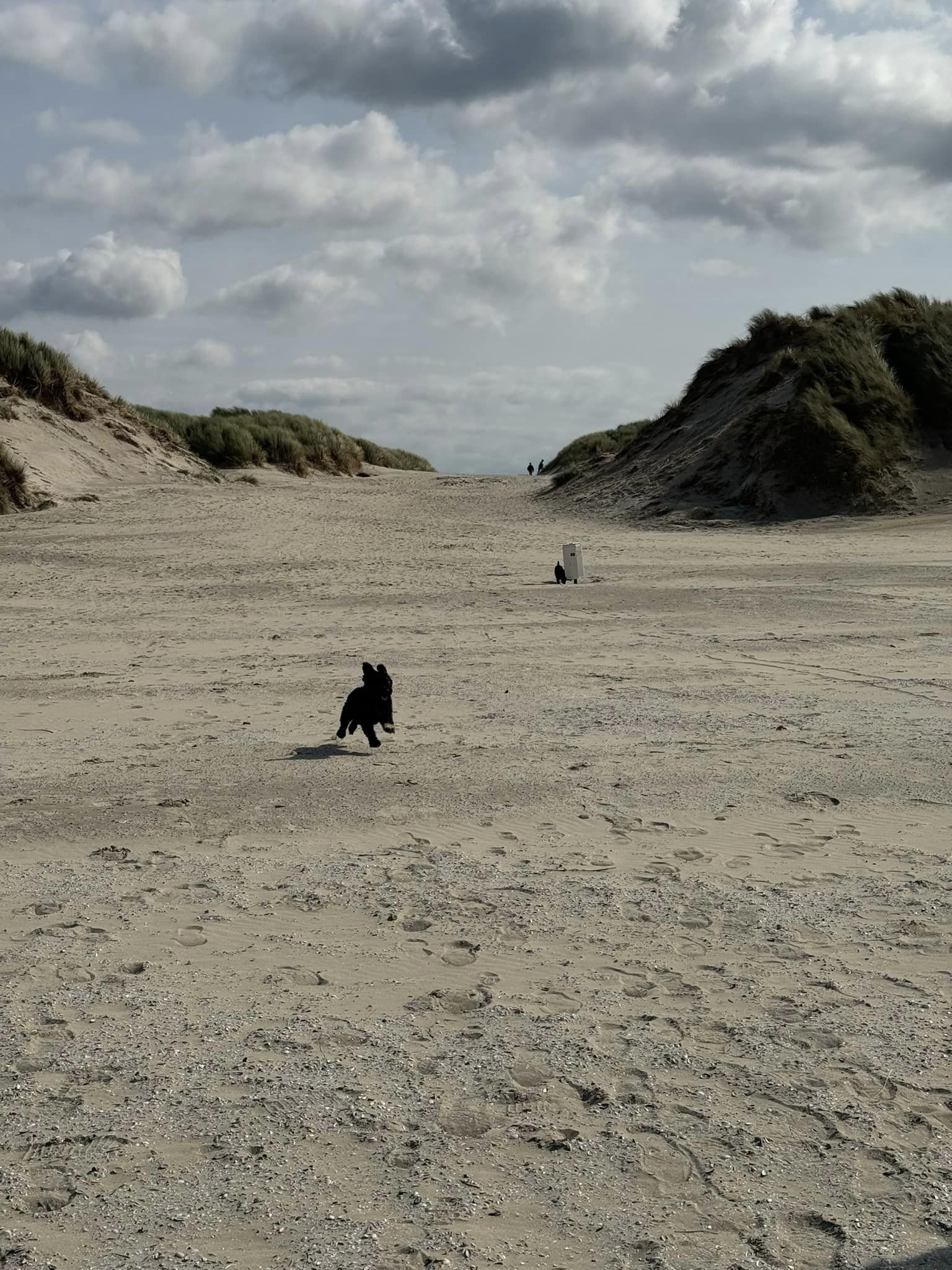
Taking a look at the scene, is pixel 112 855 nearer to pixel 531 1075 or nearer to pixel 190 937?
pixel 190 937

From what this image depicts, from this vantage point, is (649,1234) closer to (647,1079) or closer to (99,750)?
(647,1079)

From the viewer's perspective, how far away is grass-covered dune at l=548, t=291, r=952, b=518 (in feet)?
64.2

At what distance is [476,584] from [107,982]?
981 centimetres

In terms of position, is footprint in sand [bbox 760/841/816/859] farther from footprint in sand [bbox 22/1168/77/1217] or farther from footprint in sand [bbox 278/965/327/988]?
footprint in sand [bbox 22/1168/77/1217]

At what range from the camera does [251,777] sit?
6.27 metres

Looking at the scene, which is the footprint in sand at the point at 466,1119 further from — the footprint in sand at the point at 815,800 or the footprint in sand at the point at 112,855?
the footprint in sand at the point at 815,800

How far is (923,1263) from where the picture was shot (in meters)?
2.53

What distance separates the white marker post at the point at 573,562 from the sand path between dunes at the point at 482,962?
4.00 meters

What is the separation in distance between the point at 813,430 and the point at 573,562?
852 cm

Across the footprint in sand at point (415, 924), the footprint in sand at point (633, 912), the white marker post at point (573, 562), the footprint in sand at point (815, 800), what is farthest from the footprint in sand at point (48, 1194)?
the white marker post at point (573, 562)

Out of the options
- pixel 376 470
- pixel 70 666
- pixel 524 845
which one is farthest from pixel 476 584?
pixel 376 470

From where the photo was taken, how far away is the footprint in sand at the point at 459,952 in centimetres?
406

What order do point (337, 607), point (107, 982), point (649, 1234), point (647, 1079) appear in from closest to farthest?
point (649, 1234) < point (647, 1079) < point (107, 982) < point (337, 607)

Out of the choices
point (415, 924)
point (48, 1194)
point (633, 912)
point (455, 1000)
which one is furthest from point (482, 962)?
point (48, 1194)
